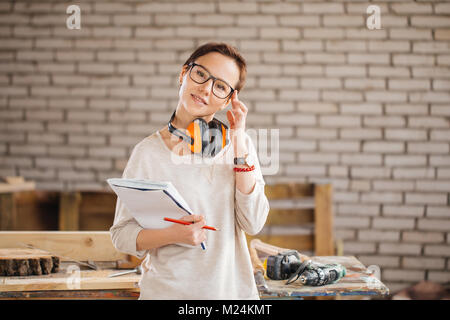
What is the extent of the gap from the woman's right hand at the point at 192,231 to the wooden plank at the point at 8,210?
2496 mm

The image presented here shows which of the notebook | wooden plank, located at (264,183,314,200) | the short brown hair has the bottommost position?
wooden plank, located at (264,183,314,200)

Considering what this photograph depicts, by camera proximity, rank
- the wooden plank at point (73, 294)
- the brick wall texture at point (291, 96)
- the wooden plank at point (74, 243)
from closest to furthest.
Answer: the wooden plank at point (73, 294), the wooden plank at point (74, 243), the brick wall texture at point (291, 96)

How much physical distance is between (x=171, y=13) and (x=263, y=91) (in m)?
1.06

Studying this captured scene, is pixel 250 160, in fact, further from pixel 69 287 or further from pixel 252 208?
pixel 69 287

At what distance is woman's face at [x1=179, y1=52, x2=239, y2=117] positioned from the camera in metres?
1.39

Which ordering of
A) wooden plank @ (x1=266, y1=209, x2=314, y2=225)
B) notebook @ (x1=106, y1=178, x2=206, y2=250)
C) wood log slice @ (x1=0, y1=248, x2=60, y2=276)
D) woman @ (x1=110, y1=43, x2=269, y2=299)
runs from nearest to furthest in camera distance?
notebook @ (x1=106, y1=178, x2=206, y2=250)
woman @ (x1=110, y1=43, x2=269, y2=299)
wood log slice @ (x1=0, y1=248, x2=60, y2=276)
wooden plank @ (x1=266, y1=209, x2=314, y2=225)

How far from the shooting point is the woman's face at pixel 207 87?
139 centimetres

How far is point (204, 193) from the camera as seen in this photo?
1.37m

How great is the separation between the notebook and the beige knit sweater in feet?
0.11

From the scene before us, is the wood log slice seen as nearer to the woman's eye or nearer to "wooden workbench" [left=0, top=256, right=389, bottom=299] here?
"wooden workbench" [left=0, top=256, right=389, bottom=299]

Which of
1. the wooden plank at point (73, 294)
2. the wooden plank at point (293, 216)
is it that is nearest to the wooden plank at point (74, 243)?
the wooden plank at point (73, 294)

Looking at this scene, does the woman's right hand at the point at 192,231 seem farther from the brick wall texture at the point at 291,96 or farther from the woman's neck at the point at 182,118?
the brick wall texture at the point at 291,96

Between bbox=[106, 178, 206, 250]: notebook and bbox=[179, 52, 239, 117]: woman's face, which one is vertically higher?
bbox=[179, 52, 239, 117]: woman's face

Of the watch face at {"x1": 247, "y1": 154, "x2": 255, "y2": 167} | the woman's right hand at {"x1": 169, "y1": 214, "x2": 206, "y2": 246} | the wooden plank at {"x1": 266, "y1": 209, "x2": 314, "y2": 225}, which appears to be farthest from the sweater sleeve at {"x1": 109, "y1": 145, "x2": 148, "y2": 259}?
the wooden plank at {"x1": 266, "y1": 209, "x2": 314, "y2": 225}
